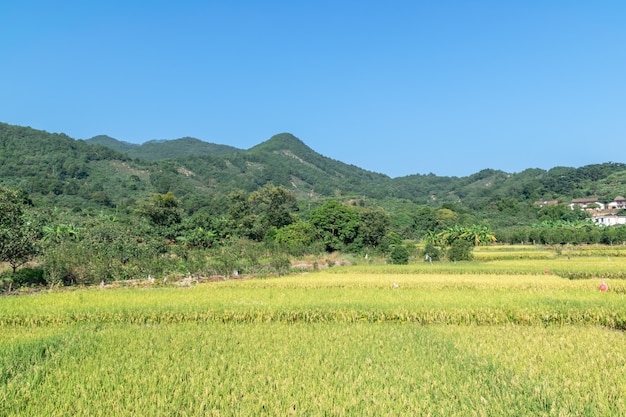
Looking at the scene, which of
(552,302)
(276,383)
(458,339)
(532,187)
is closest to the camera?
(276,383)

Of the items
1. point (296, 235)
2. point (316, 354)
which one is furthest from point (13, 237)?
point (296, 235)

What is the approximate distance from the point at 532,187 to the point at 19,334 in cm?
15778

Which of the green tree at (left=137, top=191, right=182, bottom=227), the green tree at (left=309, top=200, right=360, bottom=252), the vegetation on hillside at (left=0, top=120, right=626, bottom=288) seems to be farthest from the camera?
the green tree at (left=309, top=200, right=360, bottom=252)

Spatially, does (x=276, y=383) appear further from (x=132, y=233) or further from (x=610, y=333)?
(x=132, y=233)

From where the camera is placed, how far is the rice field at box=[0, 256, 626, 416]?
291 inches

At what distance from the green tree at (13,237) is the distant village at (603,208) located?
103188mm

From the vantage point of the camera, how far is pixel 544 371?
902 centimetres

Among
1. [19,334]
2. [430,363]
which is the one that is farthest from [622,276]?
[19,334]

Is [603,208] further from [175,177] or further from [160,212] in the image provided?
[160,212]

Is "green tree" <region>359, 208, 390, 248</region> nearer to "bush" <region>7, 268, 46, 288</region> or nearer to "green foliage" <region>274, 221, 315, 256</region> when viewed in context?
"green foliage" <region>274, 221, 315, 256</region>

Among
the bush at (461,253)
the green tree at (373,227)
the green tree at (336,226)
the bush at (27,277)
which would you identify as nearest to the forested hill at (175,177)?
the green tree at (336,226)

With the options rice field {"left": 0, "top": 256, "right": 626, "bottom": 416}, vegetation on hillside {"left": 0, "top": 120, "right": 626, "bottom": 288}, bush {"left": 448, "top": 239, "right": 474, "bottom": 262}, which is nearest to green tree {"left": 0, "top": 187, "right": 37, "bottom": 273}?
vegetation on hillside {"left": 0, "top": 120, "right": 626, "bottom": 288}

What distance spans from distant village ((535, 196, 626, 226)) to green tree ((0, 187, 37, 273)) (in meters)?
103

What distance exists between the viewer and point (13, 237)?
2530 centimetres
